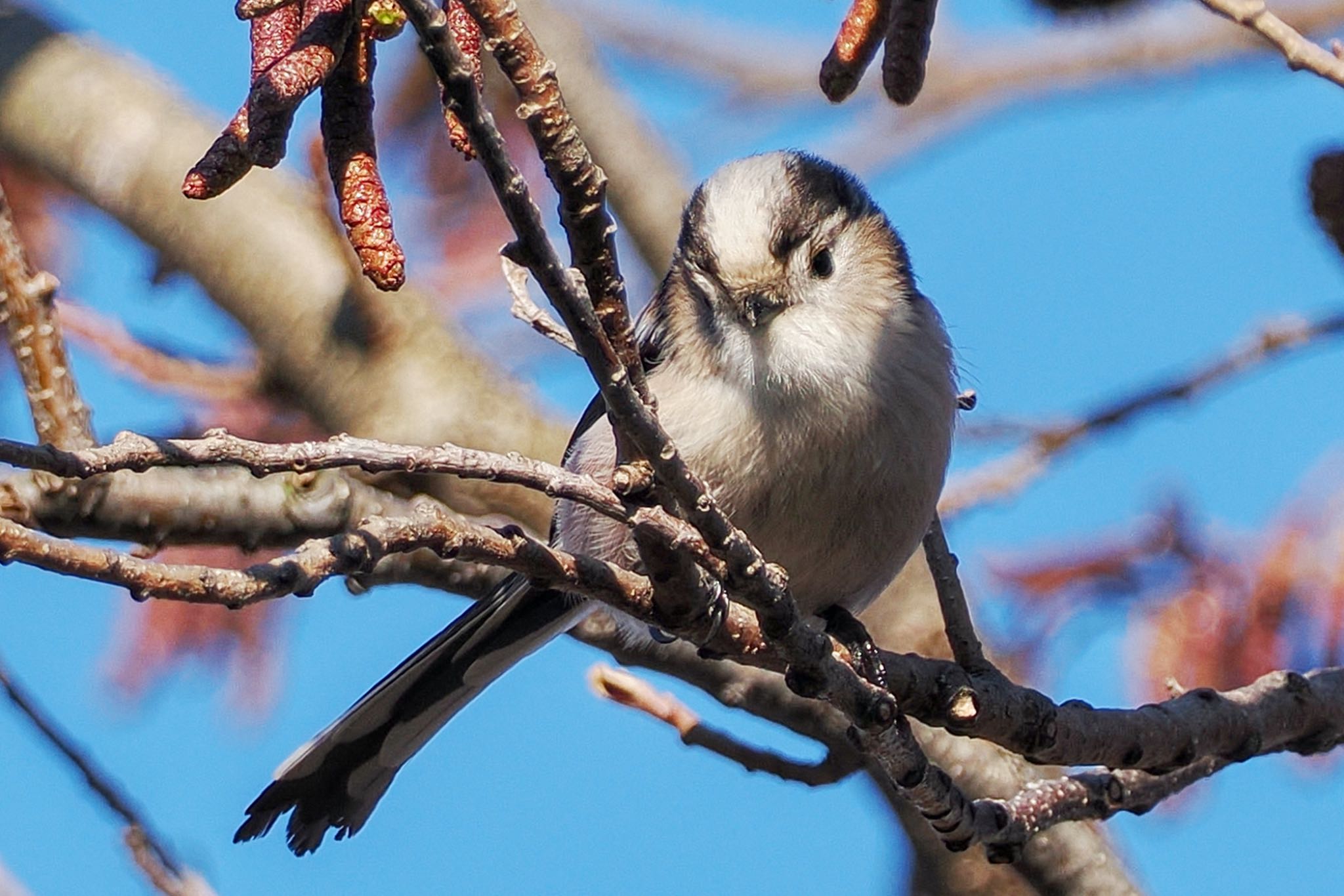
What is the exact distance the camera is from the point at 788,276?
238 centimetres

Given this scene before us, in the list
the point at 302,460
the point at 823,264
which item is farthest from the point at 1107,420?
the point at 302,460

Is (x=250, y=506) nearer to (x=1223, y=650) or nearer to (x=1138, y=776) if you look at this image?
(x=1138, y=776)

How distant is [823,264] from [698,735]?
696 millimetres

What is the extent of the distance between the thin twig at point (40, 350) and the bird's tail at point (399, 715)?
1.82ft

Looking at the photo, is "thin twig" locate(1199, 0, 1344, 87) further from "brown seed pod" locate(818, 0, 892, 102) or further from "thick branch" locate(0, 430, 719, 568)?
"thick branch" locate(0, 430, 719, 568)

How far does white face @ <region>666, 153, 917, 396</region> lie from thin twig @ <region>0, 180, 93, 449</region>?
0.86 meters

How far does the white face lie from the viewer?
91.6 inches

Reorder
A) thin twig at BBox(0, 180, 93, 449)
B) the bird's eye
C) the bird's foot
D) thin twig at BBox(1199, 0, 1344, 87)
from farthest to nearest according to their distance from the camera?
1. the bird's eye
2. thin twig at BBox(0, 180, 93, 449)
3. the bird's foot
4. thin twig at BBox(1199, 0, 1344, 87)

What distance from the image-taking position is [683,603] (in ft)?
5.30

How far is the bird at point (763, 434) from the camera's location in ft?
7.56

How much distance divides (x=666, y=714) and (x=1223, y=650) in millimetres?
1249

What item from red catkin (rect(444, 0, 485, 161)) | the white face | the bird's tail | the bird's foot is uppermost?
red catkin (rect(444, 0, 485, 161))

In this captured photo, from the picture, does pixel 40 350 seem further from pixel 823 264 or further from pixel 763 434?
pixel 823 264

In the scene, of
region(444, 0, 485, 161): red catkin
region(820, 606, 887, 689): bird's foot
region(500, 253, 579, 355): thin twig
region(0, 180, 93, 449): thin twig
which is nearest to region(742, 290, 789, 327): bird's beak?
region(820, 606, 887, 689): bird's foot
